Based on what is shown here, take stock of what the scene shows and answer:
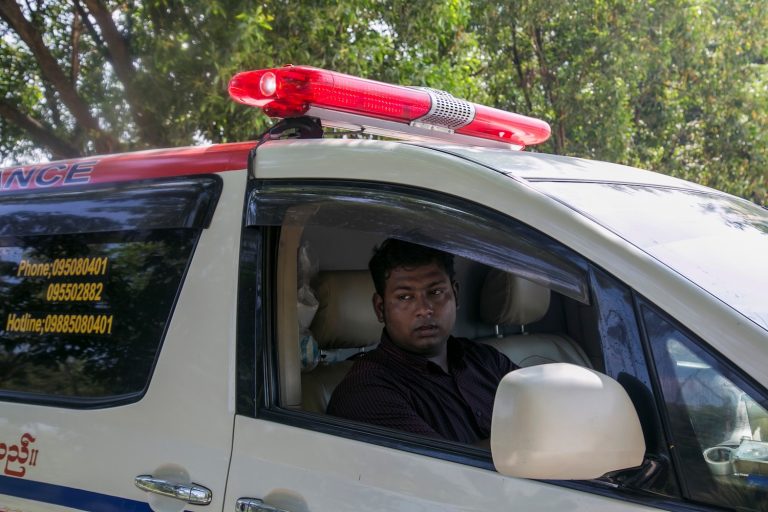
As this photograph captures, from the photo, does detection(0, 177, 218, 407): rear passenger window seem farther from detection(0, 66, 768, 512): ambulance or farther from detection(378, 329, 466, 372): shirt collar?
detection(378, 329, 466, 372): shirt collar

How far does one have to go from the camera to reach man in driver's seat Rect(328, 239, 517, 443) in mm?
2318

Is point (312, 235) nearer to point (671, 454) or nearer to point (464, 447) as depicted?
point (464, 447)

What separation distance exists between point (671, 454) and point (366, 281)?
1548 mm

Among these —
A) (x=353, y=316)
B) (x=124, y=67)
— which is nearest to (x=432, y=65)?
(x=124, y=67)

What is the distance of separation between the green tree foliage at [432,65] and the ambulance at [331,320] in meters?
3.69

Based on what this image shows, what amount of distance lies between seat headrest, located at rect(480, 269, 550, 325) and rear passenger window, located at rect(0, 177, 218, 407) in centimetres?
146

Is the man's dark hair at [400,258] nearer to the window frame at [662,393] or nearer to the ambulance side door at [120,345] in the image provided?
the ambulance side door at [120,345]

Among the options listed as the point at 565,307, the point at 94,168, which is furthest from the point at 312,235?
the point at 565,307

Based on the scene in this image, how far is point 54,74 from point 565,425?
7.34 m

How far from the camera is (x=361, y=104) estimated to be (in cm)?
231

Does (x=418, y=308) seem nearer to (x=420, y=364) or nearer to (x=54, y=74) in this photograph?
(x=420, y=364)

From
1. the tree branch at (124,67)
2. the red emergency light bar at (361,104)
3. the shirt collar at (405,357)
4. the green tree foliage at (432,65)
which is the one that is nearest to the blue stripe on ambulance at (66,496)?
the shirt collar at (405,357)

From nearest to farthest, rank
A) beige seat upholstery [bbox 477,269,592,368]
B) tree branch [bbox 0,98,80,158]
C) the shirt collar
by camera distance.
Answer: the shirt collar → beige seat upholstery [bbox 477,269,592,368] → tree branch [bbox 0,98,80,158]

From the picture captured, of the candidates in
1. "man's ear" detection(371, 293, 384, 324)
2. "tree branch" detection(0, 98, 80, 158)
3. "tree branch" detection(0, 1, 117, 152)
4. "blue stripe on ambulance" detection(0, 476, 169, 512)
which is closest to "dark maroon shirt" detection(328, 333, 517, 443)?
"man's ear" detection(371, 293, 384, 324)
